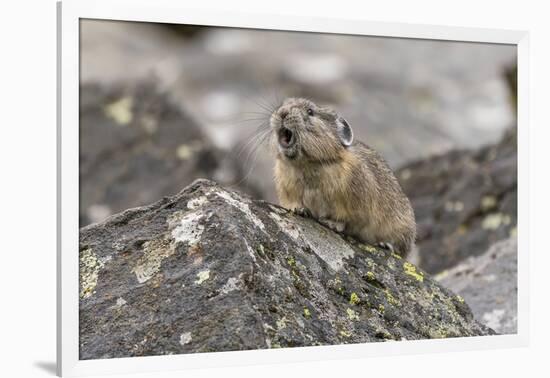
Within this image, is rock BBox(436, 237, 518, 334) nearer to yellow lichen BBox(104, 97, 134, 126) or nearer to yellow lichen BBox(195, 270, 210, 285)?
yellow lichen BBox(195, 270, 210, 285)

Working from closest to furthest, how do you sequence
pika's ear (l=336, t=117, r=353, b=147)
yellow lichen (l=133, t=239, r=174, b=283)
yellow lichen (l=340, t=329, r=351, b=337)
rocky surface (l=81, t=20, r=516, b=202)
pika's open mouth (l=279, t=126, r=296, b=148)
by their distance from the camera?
yellow lichen (l=133, t=239, r=174, b=283) → yellow lichen (l=340, t=329, r=351, b=337) → pika's open mouth (l=279, t=126, r=296, b=148) → pika's ear (l=336, t=117, r=353, b=147) → rocky surface (l=81, t=20, r=516, b=202)

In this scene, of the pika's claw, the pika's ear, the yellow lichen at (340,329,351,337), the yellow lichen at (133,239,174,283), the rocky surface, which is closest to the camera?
the yellow lichen at (133,239,174,283)

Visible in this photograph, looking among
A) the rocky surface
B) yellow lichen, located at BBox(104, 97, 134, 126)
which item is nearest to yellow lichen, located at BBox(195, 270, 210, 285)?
yellow lichen, located at BBox(104, 97, 134, 126)

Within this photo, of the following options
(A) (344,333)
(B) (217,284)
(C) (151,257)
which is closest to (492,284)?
(A) (344,333)

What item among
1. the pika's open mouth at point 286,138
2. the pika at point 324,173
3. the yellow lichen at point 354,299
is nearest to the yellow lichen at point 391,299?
the yellow lichen at point 354,299

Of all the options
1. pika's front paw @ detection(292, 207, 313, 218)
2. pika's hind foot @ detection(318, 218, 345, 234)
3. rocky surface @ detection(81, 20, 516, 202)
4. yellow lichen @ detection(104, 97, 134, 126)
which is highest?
rocky surface @ detection(81, 20, 516, 202)

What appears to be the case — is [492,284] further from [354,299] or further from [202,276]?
[202,276]
